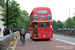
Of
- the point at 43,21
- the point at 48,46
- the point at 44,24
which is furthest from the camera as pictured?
the point at 44,24

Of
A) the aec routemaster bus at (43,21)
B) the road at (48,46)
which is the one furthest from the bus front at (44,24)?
the road at (48,46)

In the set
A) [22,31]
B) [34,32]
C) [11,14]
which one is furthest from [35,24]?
[11,14]

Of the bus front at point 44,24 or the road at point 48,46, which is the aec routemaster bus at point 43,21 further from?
the road at point 48,46

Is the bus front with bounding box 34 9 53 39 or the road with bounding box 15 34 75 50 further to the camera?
the bus front with bounding box 34 9 53 39

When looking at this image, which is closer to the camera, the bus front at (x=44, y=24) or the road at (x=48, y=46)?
the road at (x=48, y=46)

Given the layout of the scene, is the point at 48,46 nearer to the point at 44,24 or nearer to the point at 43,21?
the point at 43,21

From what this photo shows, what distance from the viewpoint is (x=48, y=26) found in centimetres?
1838

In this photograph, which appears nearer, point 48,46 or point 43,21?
point 48,46

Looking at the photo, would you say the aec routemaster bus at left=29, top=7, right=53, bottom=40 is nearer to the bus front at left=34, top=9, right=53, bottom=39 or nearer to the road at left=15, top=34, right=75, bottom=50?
the bus front at left=34, top=9, right=53, bottom=39

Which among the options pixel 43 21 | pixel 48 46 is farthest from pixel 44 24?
pixel 48 46

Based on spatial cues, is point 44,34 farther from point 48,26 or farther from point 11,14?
point 11,14

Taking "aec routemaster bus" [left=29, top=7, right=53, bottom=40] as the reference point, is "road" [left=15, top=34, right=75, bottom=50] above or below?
below

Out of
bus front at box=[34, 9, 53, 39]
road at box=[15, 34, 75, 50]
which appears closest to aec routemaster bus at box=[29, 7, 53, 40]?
bus front at box=[34, 9, 53, 39]

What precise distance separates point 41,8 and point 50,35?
360 cm
